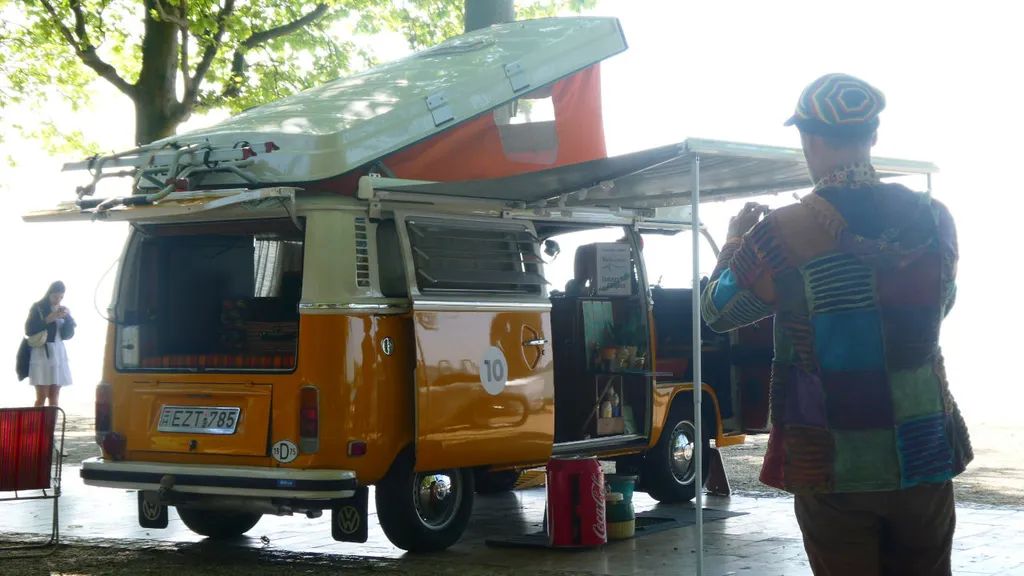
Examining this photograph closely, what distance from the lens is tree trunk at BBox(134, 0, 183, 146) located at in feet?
52.8

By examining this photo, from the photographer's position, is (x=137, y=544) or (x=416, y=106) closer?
(x=416, y=106)

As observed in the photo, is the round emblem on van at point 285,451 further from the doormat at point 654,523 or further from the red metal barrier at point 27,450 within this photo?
the red metal barrier at point 27,450

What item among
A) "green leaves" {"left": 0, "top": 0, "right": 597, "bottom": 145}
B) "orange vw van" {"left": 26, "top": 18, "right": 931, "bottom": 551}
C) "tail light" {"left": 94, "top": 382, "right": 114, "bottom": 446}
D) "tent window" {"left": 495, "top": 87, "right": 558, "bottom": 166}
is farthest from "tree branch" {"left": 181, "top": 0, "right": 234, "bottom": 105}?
"tail light" {"left": 94, "top": 382, "right": 114, "bottom": 446}

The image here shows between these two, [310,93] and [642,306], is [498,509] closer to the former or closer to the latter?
[642,306]

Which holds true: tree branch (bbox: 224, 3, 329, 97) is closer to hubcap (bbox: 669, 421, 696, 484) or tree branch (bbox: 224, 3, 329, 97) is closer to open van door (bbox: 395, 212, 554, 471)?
hubcap (bbox: 669, 421, 696, 484)

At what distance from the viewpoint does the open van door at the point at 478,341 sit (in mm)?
8164

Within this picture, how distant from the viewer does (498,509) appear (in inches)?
428

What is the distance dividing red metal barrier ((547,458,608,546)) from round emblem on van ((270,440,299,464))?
170cm

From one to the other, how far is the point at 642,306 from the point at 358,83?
2.68m

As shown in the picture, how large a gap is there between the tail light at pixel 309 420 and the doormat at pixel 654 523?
1.69 meters

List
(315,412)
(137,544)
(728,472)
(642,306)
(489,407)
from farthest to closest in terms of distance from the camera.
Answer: (728,472) → (642,306) → (137,544) → (489,407) → (315,412)

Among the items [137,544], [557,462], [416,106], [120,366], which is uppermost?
[416,106]

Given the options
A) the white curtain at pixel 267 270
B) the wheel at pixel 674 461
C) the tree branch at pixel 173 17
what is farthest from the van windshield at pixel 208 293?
the tree branch at pixel 173 17

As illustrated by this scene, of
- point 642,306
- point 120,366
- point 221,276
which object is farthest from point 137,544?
point 642,306
